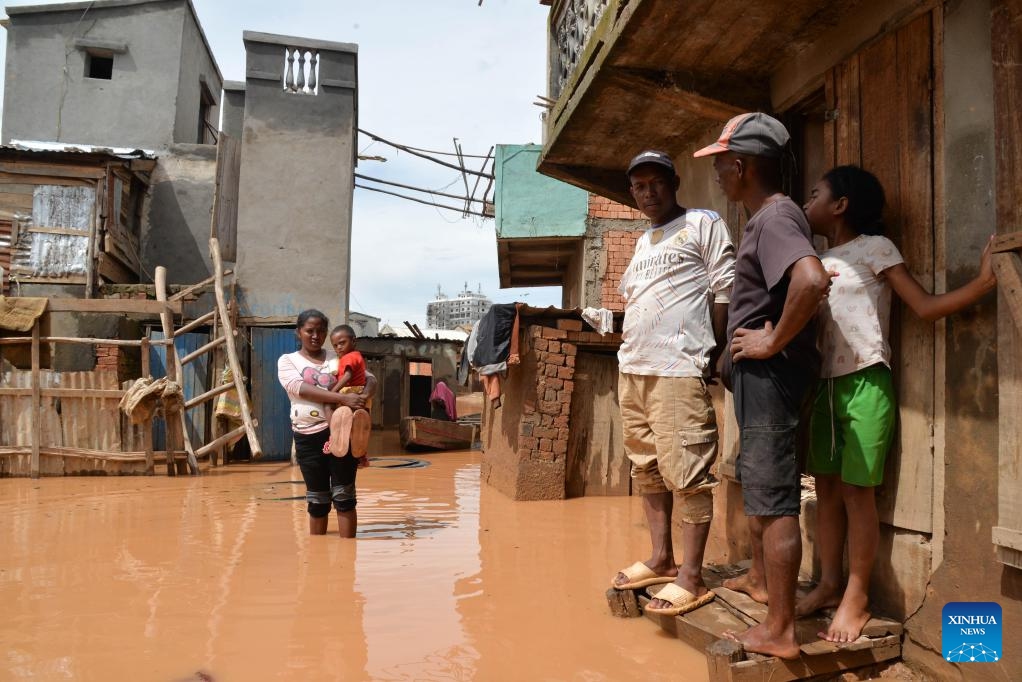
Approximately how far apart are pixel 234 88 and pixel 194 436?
8.41 m

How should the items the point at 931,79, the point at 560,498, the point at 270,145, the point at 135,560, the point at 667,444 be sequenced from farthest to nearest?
the point at 270,145 < the point at 560,498 < the point at 135,560 < the point at 667,444 < the point at 931,79

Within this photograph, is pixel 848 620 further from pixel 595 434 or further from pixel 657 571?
pixel 595 434

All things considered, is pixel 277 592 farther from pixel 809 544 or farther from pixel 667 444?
pixel 809 544

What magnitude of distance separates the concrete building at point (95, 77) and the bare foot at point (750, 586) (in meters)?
16.2

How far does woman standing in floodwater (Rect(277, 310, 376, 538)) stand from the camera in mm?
4945

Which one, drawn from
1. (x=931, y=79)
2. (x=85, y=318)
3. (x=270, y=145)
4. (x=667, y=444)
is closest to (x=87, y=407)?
(x=85, y=318)

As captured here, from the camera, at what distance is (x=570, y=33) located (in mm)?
5453

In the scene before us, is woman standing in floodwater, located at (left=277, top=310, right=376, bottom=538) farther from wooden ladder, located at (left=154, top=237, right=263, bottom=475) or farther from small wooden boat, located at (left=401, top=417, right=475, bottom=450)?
small wooden boat, located at (left=401, top=417, right=475, bottom=450)

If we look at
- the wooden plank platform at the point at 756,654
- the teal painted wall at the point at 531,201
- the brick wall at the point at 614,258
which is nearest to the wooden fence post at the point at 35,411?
the teal painted wall at the point at 531,201

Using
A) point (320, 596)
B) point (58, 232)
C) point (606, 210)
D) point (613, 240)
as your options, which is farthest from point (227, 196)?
point (320, 596)

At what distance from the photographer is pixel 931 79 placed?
2742mm

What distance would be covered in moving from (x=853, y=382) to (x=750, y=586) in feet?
3.26

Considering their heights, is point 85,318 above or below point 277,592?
above

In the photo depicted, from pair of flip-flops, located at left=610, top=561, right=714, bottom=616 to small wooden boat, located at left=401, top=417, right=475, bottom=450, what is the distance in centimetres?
1144
